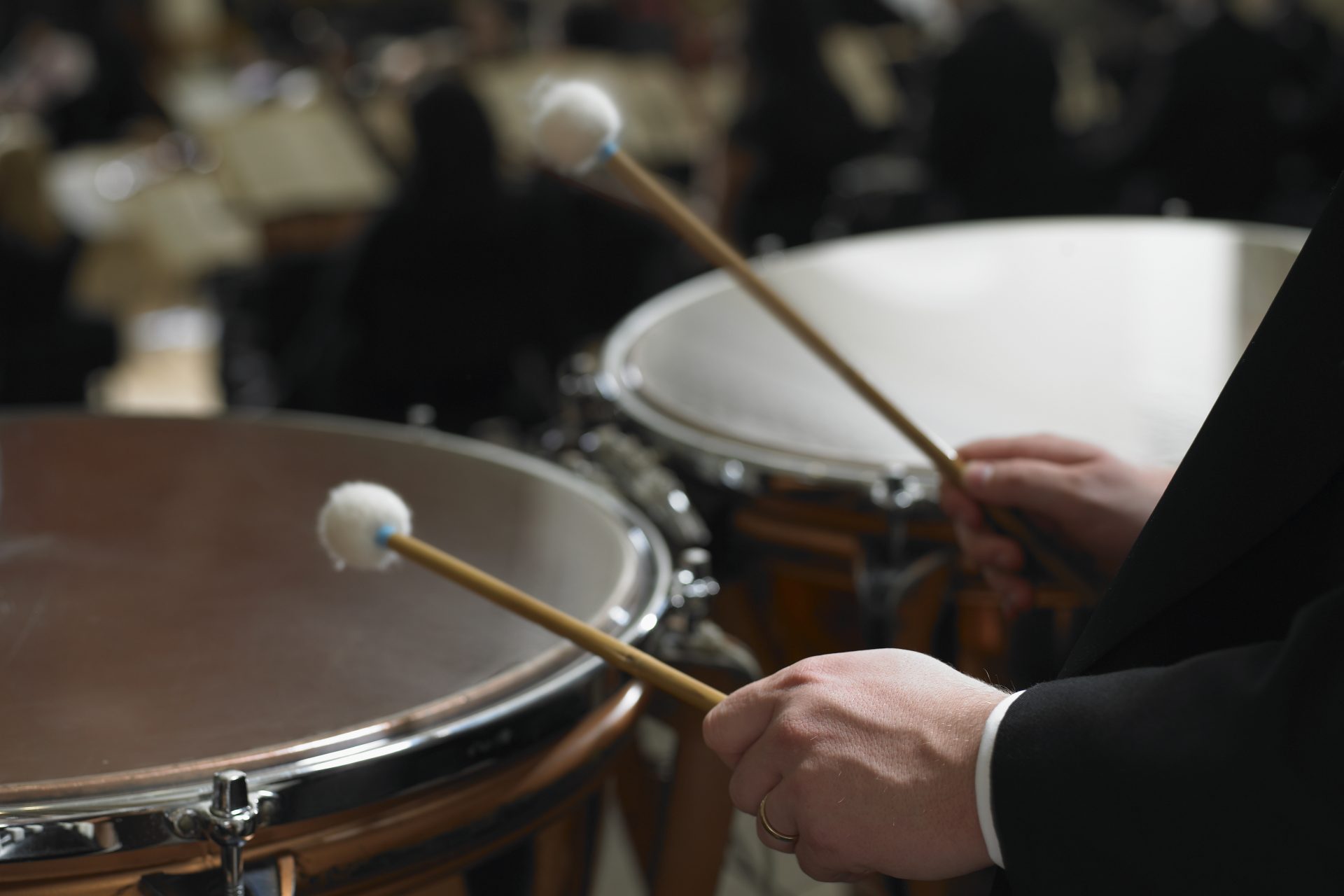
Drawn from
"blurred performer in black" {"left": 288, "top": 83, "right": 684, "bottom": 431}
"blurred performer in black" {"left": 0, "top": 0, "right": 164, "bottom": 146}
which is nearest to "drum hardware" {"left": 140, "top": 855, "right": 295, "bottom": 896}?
"blurred performer in black" {"left": 288, "top": 83, "right": 684, "bottom": 431}

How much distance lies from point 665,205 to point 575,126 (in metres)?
0.08

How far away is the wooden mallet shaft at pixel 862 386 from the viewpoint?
3.13ft

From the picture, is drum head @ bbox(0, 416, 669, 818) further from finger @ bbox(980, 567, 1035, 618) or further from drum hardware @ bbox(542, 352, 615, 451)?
finger @ bbox(980, 567, 1035, 618)

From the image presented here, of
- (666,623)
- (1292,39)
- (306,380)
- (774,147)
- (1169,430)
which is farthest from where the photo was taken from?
(1292,39)

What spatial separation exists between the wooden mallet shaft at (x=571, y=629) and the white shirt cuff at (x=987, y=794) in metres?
0.14

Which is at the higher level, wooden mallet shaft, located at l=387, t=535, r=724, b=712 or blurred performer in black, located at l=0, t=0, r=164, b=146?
wooden mallet shaft, located at l=387, t=535, r=724, b=712

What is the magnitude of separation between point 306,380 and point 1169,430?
4.68 feet

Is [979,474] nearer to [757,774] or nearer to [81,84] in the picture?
[757,774]

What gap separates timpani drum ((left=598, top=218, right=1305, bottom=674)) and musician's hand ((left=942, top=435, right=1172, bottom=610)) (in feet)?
0.16

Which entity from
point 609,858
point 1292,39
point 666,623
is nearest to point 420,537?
point 666,623

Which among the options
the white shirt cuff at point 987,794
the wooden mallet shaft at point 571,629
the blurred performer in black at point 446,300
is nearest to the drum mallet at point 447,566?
the wooden mallet shaft at point 571,629

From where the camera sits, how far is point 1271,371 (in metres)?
0.62

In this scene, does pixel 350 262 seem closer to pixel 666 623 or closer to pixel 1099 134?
pixel 666 623

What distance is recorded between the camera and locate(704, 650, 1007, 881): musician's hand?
633 mm
